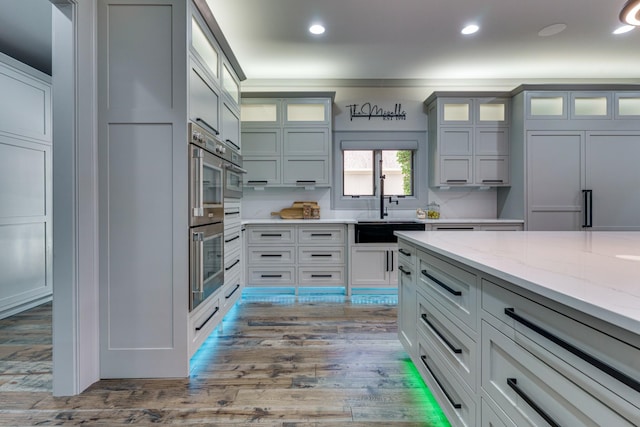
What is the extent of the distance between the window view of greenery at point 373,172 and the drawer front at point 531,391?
3.39m

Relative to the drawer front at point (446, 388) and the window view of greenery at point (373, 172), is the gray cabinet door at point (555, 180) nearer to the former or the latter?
the window view of greenery at point (373, 172)

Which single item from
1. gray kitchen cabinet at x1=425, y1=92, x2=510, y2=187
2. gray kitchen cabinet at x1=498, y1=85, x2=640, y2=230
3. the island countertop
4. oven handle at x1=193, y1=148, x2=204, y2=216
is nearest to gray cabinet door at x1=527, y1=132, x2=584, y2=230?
gray kitchen cabinet at x1=498, y1=85, x2=640, y2=230

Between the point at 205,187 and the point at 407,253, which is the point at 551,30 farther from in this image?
the point at 205,187

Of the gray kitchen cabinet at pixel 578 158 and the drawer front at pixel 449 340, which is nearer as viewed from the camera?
the drawer front at pixel 449 340

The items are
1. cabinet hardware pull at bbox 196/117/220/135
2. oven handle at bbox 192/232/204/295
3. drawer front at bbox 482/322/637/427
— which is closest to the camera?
drawer front at bbox 482/322/637/427

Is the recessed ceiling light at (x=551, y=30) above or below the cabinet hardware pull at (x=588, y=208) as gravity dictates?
above

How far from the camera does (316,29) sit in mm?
Result: 3033

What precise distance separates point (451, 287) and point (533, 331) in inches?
19.8

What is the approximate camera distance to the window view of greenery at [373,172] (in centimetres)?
438

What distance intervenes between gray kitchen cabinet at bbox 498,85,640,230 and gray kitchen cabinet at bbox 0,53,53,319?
531cm

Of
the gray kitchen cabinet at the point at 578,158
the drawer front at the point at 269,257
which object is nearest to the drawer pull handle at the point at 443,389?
the drawer front at the point at 269,257

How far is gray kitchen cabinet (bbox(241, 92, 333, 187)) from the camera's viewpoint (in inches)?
153

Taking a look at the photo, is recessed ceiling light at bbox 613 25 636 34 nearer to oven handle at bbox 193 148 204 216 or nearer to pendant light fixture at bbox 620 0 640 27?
pendant light fixture at bbox 620 0 640 27

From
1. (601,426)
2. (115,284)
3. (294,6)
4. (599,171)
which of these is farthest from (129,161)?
(599,171)
